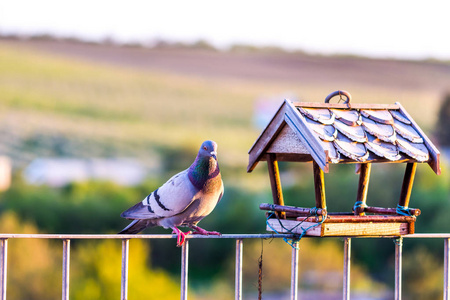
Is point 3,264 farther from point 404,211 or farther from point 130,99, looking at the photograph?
point 130,99

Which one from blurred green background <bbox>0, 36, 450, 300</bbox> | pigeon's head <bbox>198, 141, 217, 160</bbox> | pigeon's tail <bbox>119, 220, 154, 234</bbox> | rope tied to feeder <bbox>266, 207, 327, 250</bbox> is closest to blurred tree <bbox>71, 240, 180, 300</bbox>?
blurred green background <bbox>0, 36, 450, 300</bbox>

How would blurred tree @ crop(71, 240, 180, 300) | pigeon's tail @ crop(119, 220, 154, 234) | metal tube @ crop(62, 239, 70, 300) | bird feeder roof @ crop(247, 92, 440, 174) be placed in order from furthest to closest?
blurred tree @ crop(71, 240, 180, 300) → pigeon's tail @ crop(119, 220, 154, 234) → bird feeder roof @ crop(247, 92, 440, 174) → metal tube @ crop(62, 239, 70, 300)

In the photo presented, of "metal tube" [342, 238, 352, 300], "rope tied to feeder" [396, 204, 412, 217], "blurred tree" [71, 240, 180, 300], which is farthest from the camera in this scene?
"blurred tree" [71, 240, 180, 300]

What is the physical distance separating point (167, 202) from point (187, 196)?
0.40 feet

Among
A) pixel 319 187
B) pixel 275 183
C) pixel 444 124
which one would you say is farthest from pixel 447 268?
pixel 444 124

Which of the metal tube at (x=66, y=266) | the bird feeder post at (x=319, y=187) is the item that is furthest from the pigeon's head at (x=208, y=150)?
the metal tube at (x=66, y=266)

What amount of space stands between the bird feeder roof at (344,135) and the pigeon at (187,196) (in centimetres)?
24

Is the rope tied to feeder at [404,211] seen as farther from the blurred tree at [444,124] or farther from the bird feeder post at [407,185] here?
the blurred tree at [444,124]

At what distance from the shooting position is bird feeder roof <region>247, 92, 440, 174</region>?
12.1 feet

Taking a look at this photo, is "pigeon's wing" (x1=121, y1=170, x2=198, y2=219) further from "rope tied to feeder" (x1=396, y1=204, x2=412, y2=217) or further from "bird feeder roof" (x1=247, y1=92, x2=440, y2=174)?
"rope tied to feeder" (x1=396, y1=204, x2=412, y2=217)

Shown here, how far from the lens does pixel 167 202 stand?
4.08 m

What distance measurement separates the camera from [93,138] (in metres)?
52.5

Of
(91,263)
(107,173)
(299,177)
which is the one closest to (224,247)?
(299,177)

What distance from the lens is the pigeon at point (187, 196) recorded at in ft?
13.3
